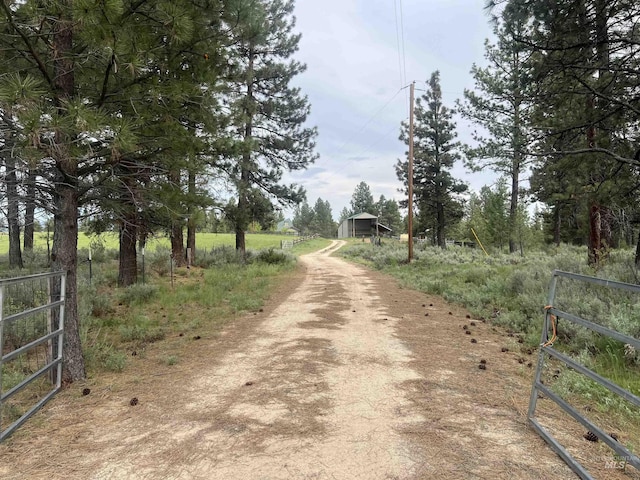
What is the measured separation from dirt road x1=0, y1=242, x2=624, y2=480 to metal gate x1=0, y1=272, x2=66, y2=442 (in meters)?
0.23

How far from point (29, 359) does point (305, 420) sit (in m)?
4.39

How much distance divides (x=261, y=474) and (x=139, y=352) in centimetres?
382

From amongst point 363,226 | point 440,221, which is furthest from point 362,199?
point 440,221

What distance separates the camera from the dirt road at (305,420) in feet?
8.84

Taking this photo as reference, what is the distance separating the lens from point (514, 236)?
2420 cm

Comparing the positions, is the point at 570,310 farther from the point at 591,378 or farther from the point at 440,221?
the point at 440,221

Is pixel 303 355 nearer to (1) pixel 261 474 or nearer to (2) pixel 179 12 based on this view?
(1) pixel 261 474

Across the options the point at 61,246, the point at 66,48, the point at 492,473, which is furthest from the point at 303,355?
the point at 66,48

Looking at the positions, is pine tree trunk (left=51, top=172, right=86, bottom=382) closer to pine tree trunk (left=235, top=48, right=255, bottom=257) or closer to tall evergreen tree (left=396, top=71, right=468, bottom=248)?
pine tree trunk (left=235, top=48, right=255, bottom=257)

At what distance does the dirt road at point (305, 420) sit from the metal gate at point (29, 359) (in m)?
0.23

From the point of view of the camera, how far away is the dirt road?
106 inches

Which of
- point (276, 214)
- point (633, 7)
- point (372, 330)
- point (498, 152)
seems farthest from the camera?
point (276, 214)

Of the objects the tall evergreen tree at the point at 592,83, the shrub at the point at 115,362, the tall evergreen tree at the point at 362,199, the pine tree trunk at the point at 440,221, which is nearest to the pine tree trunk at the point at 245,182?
the shrub at the point at 115,362

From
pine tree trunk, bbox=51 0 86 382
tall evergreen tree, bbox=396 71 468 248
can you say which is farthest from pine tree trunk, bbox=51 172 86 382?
tall evergreen tree, bbox=396 71 468 248
